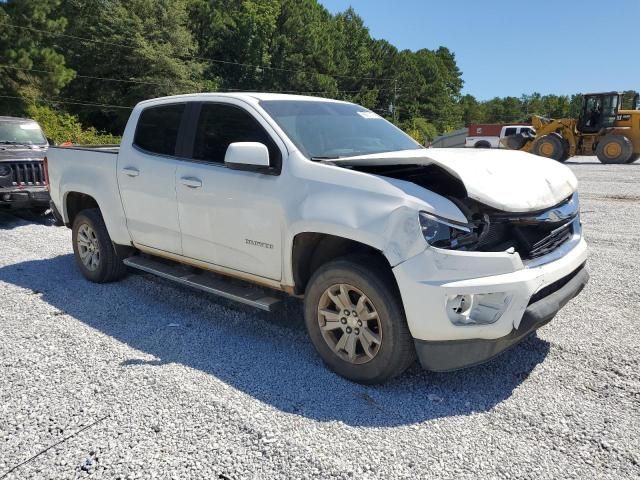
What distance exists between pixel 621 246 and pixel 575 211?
3.53 metres

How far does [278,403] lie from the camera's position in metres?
3.05

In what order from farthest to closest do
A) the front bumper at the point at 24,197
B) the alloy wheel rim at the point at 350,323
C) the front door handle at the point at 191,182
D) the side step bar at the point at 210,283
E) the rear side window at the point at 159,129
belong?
the front bumper at the point at 24,197, the rear side window at the point at 159,129, the front door handle at the point at 191,182, the side step bar at the point at 210,283, the alloy wheel rim at the point at 350,323

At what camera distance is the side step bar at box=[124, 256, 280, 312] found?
3732mm

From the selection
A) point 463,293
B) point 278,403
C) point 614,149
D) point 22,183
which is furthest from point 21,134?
point 614,149

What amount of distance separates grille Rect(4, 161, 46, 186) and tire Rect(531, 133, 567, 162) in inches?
744

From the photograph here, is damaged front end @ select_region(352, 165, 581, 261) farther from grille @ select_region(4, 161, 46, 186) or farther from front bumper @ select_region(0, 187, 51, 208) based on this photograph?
grille @ select_region(4, 161, 46, 186)

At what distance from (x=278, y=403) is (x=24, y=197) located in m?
7.62

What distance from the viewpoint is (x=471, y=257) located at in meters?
2.82

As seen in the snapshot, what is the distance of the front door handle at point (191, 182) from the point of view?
402cm

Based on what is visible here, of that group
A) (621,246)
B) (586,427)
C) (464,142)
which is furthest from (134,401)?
(464,142)

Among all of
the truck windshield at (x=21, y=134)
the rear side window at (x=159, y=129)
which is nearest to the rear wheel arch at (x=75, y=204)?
the rear side window at (x=159, y=129)

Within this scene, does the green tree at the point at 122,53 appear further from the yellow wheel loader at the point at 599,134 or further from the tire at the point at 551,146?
the yellow wheel loader at the point at 599,134

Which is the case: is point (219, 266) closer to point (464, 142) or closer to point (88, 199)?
point (88, 199)

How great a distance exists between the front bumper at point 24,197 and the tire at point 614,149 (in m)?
20.6
